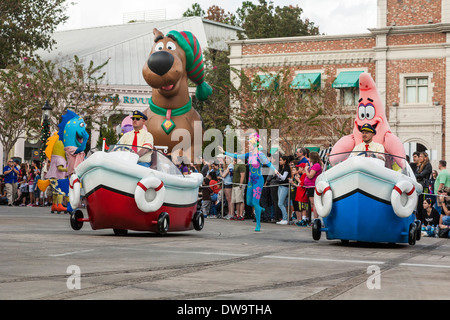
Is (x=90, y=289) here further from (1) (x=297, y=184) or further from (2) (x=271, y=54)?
(2) (x=271, y=54)

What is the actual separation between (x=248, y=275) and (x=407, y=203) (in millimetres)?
4676

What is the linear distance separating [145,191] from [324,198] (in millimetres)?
2875

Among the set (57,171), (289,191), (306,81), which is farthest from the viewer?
(306,81)

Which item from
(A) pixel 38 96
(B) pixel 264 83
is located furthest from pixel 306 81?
(A) pixel 38 96

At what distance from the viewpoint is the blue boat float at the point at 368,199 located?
37.2ft

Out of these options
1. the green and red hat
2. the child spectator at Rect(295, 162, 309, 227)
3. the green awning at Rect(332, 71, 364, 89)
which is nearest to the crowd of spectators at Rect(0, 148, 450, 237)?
the child spectator at Rect(295, 162, 309, 227)

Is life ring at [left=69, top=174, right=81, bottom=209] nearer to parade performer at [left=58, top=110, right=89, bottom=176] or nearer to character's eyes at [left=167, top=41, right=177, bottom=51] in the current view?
parade performer at [left=58, top=110, right=89, bottom=176]

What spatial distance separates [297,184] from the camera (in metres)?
19.3

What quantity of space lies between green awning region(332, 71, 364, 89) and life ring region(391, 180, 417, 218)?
106 feet

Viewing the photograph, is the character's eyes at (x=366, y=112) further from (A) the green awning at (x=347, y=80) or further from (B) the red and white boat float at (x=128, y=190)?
(A) the green awning at (x=347, y=80)

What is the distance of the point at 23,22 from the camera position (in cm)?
4900

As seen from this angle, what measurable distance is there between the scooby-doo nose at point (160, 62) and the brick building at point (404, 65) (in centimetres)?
2199

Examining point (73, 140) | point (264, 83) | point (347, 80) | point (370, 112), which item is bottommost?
point (73, 140)

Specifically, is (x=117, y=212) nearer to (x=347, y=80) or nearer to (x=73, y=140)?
(x=73, y=140)
